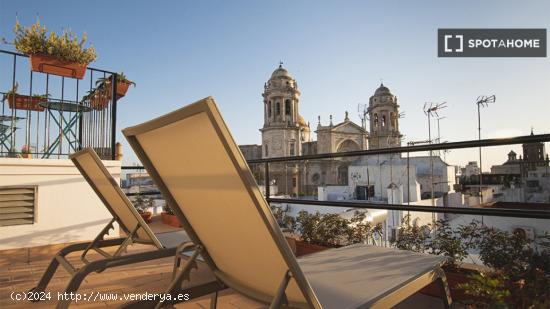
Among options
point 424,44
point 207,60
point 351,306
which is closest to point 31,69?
point 351,306

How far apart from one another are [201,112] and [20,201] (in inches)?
120

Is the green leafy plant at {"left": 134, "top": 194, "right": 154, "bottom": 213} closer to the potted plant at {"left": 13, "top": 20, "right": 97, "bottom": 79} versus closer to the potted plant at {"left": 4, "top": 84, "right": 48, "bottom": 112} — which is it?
the potted plant at {"left": 4, "top": 84, "right": 48, "bottom": 112}

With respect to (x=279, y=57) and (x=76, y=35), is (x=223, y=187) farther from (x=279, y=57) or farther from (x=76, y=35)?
(x=279, y=57)

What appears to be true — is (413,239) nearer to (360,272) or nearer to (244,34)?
(360,272)

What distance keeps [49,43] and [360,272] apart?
12.2 feet

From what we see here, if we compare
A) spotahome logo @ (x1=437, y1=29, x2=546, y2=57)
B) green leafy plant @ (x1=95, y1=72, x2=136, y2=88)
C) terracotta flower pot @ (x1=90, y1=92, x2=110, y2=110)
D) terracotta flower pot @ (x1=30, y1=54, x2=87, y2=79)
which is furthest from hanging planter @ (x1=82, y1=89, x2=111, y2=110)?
spotahome logo @ (x1=437, y1=29, x2=546, y2=57)

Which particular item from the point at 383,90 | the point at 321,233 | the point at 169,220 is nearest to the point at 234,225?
the point at 321,233

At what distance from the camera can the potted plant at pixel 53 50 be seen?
316cm

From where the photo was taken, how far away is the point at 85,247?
1727mm

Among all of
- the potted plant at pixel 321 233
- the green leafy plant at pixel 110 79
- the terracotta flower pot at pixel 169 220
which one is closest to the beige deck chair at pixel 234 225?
the potted plant at pixel 321 233

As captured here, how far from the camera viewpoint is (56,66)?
11.0 ft

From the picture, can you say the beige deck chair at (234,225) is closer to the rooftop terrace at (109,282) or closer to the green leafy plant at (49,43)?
the rooftop terrace at (109,282)

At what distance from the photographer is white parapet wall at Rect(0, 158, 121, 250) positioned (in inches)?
110

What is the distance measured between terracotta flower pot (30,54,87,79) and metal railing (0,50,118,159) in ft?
0.55
